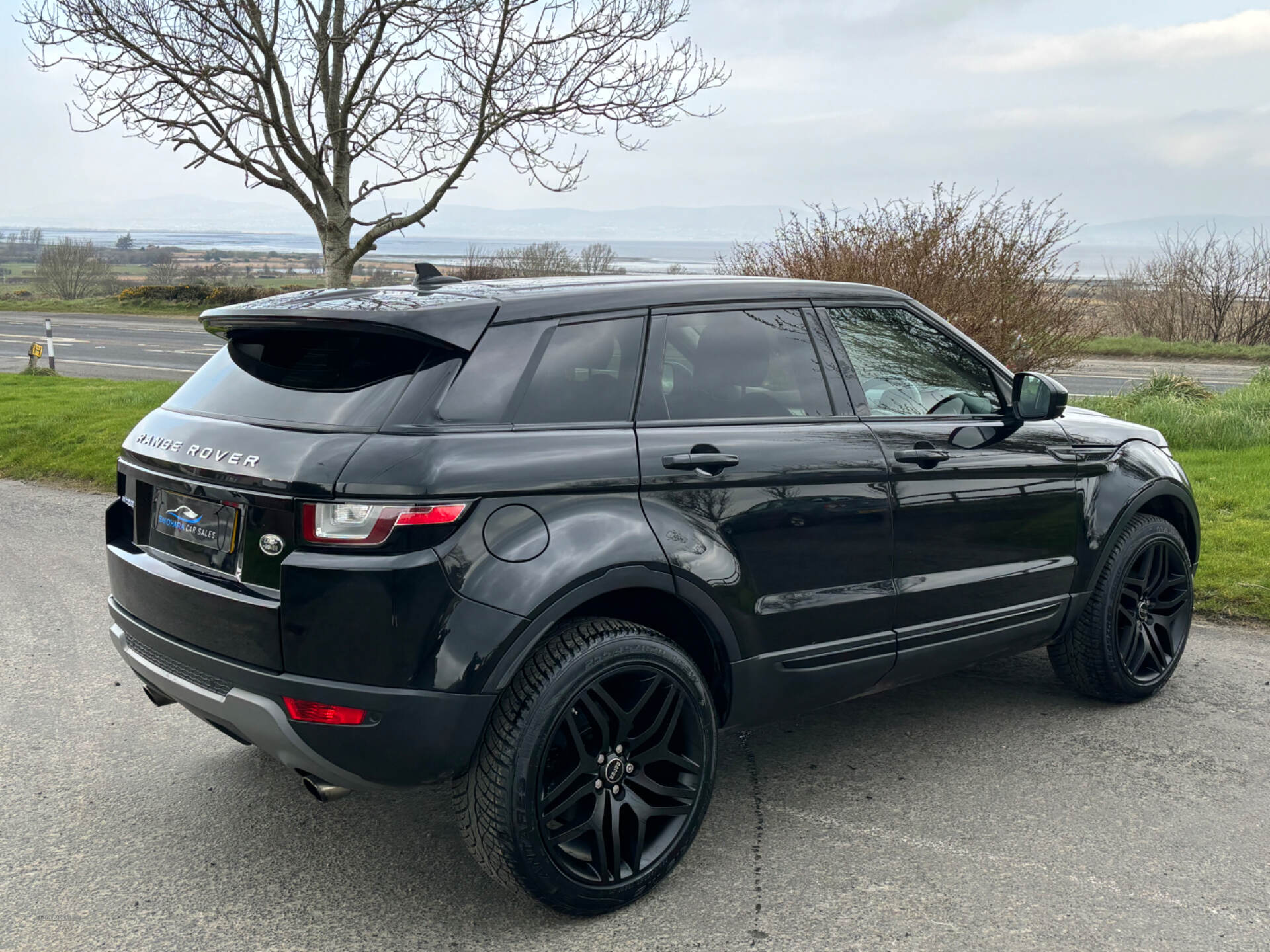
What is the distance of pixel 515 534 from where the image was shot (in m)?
2.84

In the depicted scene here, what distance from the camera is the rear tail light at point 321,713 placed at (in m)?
2.75

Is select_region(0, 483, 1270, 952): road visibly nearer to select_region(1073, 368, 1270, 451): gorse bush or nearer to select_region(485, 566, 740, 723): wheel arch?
select_region(485, 566, 740, 723): wheel arch

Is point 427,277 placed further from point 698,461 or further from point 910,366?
point 910,366

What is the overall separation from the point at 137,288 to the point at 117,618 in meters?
39.9

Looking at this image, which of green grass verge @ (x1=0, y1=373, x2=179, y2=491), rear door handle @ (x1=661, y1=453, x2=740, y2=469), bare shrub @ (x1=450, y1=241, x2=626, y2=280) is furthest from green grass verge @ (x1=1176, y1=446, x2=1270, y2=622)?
bare shrub @ (x1=450, y1=241, x2=626, y2=280)

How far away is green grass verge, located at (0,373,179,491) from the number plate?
267 inches

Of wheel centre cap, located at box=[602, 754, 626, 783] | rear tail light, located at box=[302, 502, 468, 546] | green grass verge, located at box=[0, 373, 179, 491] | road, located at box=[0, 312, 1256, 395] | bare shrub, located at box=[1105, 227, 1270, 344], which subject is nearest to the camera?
rear tail light, located at box=[302, 502, 468, 546]

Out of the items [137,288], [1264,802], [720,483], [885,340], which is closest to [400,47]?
[885,340]

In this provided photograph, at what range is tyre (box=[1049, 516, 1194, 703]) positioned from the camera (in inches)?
177

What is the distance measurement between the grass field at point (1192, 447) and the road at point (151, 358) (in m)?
3.27

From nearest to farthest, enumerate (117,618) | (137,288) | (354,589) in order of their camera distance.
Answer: (354,589) < (117,618) < (137,288)

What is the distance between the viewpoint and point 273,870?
10.7 feet

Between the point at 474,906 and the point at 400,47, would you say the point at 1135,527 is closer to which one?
the point at 474,906

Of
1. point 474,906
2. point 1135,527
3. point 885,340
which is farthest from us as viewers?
point 1135,527
